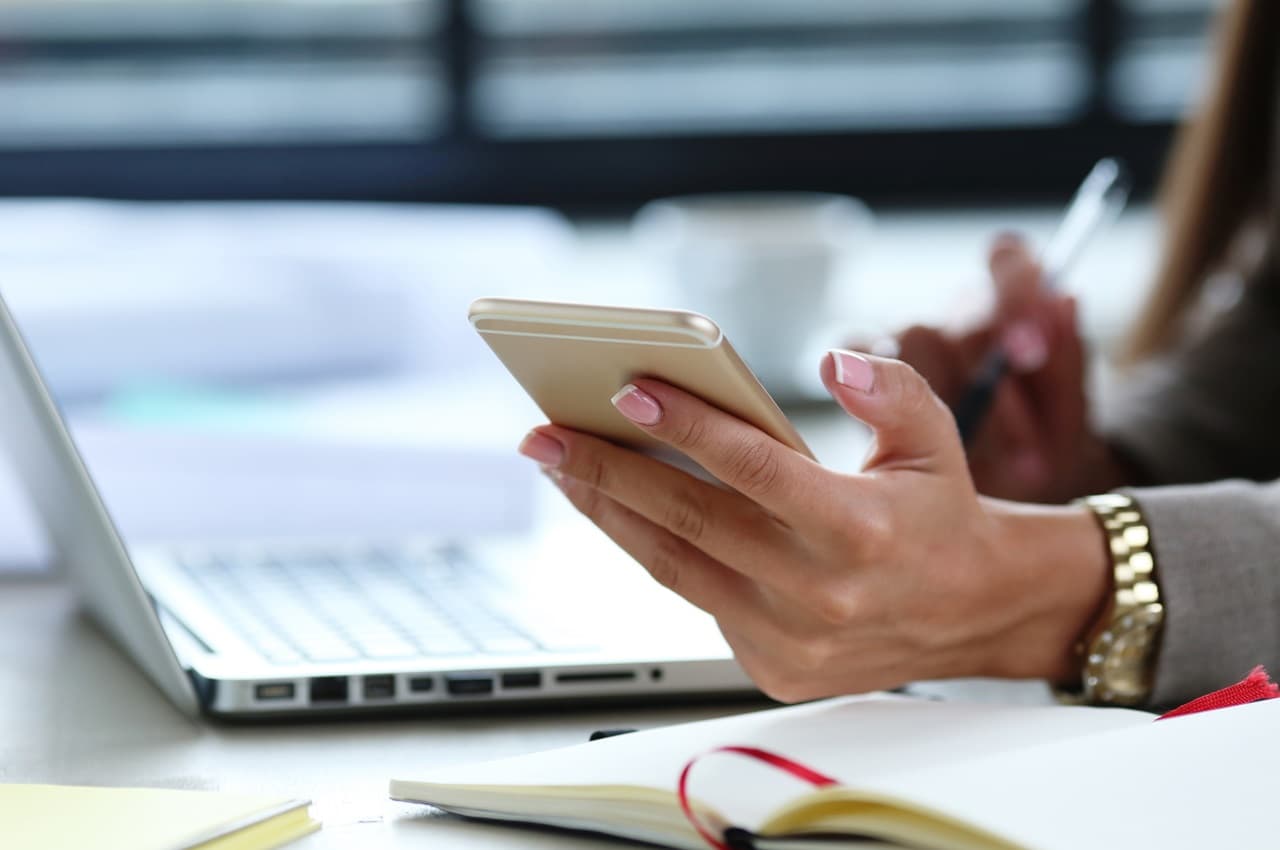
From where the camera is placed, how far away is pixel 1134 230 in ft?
4.75

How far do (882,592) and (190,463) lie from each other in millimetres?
401

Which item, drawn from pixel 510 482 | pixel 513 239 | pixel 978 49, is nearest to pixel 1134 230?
pixel 978 49

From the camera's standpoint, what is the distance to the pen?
0.76 m

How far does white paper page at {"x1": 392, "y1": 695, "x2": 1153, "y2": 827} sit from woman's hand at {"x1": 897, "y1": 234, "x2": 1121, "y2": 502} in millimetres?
352

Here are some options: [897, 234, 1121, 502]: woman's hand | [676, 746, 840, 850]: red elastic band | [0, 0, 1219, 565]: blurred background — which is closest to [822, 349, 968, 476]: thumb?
[676, 746, 840, 850]: red elastic band

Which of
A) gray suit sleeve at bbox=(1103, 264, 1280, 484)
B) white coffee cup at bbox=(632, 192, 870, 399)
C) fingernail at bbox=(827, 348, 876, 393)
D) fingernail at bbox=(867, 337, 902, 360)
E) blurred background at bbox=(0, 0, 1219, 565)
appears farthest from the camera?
blurred background at bbox=(0, 0, 1219, 565)

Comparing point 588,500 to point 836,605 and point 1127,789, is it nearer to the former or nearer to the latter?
point 836,605

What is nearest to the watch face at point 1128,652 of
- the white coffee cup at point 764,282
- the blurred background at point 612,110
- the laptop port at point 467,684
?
the laptop port at point 467,684

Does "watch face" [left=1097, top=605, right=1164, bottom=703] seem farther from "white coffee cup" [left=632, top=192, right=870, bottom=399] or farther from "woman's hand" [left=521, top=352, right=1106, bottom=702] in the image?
"white coffee cup" [left=632, top=192, right=870, bottom=399]

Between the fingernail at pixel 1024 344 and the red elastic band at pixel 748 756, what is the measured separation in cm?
44

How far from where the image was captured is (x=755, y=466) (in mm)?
415

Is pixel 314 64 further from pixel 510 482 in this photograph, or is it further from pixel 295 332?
pixel 510 482

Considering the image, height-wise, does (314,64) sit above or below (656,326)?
above

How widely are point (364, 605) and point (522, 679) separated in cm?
11
